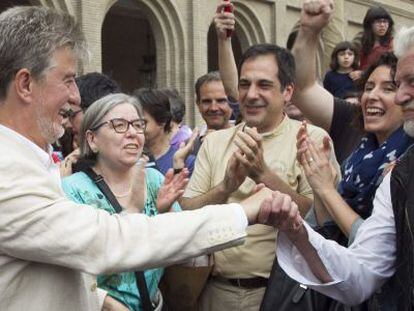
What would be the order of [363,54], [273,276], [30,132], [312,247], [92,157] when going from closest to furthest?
1. [30,132]
2. [312,247]
3. [273,276]
4. [92,157]
5. [363,54]

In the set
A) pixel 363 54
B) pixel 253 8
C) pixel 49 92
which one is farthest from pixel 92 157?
pixel 253 8

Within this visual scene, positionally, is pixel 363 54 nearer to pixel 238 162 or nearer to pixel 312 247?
pixel 238 162

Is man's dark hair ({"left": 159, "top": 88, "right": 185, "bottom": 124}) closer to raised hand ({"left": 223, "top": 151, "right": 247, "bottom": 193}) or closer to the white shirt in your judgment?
raised hand ({"left": 223, "top": 151, "right": 247, "bottom": 193})

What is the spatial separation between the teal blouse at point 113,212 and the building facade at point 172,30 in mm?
9032

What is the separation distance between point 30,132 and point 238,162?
1279 mm

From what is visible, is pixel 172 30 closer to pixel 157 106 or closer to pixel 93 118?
pixel 157 106

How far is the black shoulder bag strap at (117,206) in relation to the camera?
3.15m

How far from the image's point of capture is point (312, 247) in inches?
101

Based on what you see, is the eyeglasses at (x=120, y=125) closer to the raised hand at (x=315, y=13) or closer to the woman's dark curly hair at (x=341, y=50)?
the raised hand at (x=315, y=13)

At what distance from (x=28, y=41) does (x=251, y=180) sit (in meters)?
1.74

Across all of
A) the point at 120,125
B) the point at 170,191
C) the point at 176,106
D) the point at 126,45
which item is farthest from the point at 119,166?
the point at 126,45

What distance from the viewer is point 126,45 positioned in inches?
802

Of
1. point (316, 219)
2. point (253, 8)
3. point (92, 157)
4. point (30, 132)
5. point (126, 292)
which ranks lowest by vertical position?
point (126, 292)

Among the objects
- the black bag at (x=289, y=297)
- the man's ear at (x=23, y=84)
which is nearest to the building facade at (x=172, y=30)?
the black bag at (x=289, y=297)
